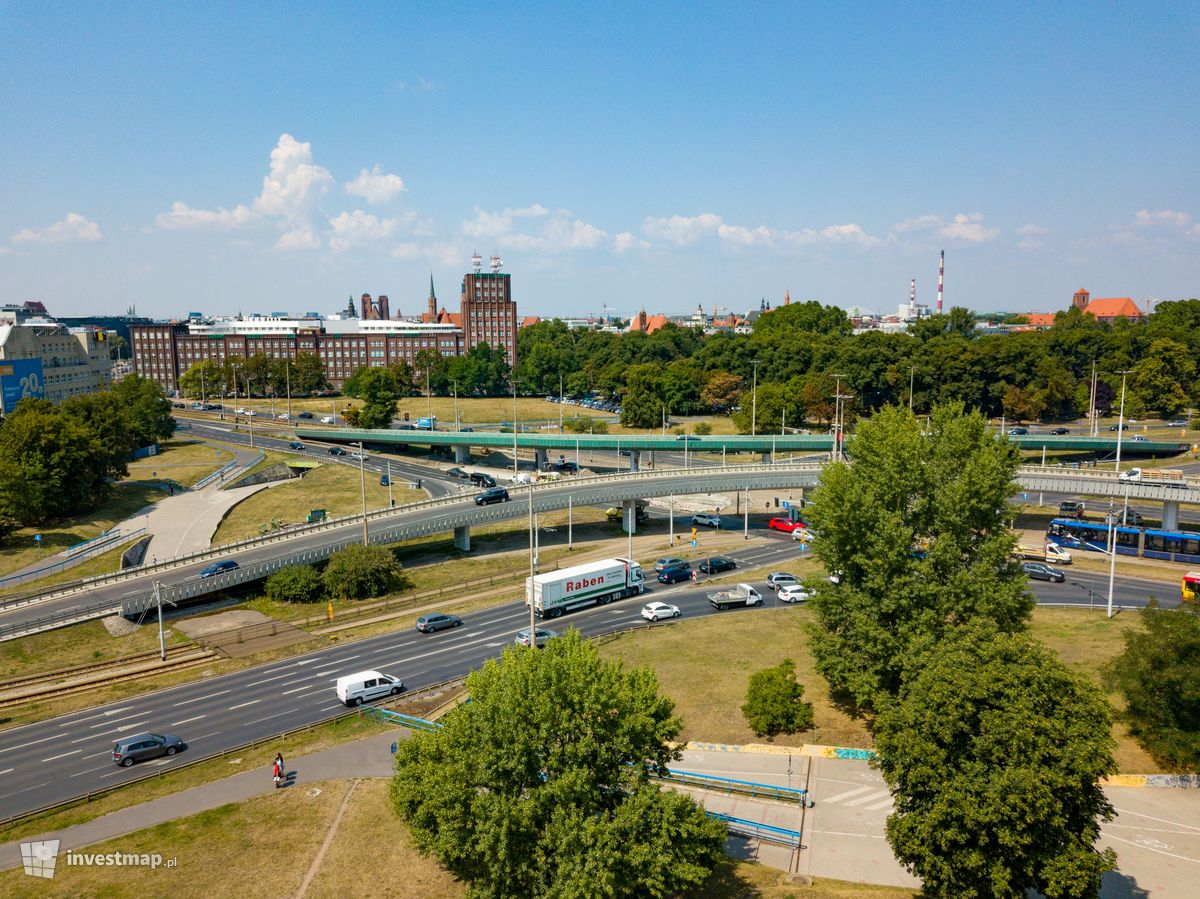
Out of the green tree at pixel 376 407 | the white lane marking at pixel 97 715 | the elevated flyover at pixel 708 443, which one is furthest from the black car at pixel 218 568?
the green tree at pixel 376 407

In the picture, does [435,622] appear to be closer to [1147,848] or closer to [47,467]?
[1147,848]

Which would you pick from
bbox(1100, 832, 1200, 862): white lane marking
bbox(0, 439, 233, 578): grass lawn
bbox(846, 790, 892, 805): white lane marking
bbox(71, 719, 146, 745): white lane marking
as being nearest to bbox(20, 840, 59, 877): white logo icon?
bbox(71, 719, 146, 745): white lane marking

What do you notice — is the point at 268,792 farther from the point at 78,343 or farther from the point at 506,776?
the point at 78,343

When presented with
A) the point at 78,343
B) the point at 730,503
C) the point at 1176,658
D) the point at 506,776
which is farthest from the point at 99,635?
the point at 78,343

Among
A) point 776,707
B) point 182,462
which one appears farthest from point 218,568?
point 182,462

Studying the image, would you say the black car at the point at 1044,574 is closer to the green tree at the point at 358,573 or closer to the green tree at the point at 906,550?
the green tree at the point at 906,550

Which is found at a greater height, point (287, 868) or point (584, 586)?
point (584, 586)
